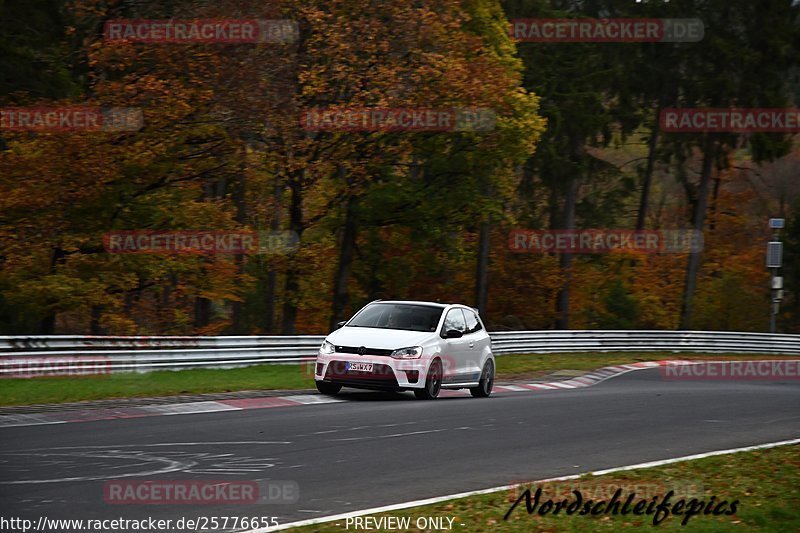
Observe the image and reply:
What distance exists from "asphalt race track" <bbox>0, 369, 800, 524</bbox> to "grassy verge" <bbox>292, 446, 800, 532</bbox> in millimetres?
637

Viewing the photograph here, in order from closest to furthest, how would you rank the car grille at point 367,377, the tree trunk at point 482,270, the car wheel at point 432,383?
the car grille at point 367,377
the car wheel at point 432,383
the tree trunk at point 482,270

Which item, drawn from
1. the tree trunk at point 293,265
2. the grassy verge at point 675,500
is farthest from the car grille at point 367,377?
the tree trunk at point 293,265

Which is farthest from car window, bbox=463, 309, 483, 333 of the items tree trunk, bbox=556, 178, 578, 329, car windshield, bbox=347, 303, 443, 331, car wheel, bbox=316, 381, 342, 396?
tree trunk, bbox=556, 178, 578, 329

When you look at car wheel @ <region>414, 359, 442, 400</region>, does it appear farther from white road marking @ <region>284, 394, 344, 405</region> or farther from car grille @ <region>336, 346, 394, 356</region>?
white road marking @ <region>284, 394, 344, 405</region>

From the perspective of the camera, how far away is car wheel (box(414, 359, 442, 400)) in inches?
711

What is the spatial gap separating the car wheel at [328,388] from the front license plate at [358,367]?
73 centimetres

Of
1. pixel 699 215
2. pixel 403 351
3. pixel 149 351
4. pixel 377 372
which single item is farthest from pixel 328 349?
pixel 699 215

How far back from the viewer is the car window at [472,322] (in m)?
20.1

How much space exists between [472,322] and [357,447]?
8.34 metres

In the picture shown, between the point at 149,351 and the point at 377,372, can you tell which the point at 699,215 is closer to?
the point at 149,351

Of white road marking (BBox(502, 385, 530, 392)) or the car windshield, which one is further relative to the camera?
white road marking (BBox(502, 385, 530, 392))

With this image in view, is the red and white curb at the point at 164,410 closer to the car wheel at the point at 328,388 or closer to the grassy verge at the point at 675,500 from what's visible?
the car wheel at the point at 328,388

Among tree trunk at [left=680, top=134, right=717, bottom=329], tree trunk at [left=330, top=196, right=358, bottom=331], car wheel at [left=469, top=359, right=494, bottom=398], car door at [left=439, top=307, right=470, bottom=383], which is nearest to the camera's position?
car door at [left=439, top=307, right=470, bottom=383]

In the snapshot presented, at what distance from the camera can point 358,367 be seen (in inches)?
686
